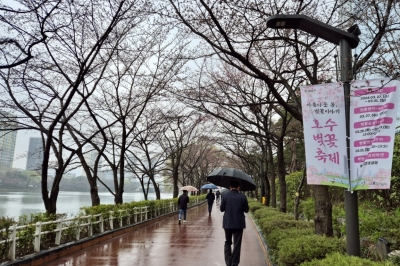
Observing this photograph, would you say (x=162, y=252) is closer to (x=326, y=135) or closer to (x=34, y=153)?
(x=326, y=135)

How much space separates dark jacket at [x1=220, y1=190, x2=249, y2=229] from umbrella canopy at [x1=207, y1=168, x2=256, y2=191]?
1.91 metres

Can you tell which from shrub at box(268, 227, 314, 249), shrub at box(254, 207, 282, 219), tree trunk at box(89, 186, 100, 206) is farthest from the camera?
tree trunk at box(89, 186, 100, 206)

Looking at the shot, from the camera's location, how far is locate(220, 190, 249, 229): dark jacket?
19.2 feet

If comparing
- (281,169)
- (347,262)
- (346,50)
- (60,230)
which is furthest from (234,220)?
(281,169)

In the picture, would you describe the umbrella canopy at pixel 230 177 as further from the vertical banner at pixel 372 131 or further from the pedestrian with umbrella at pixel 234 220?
the vertical banner at pixel 372 131

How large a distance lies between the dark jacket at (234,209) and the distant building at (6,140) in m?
8.34

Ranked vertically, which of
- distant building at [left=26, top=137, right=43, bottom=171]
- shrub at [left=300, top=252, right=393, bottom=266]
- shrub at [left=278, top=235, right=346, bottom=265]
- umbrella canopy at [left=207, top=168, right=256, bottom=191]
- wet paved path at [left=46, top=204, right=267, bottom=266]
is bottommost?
wet paved path at [left=46, top=204, right=267, bottom=266]

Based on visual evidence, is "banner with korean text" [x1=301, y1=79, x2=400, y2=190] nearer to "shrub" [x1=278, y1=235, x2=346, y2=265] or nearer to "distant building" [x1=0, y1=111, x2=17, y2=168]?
"shrub" [x1=278, y1=235, x2=346, y2=265]

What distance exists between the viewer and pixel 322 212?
6145 millimetres

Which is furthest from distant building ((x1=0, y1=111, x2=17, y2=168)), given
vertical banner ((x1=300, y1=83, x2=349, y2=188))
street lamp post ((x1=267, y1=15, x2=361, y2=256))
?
vertical banner ((x1=300, y1=83, x2=349, y2=188))

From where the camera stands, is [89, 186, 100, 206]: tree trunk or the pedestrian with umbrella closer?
the pedestrian with umbrella

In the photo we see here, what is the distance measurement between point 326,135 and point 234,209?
7.53 ft

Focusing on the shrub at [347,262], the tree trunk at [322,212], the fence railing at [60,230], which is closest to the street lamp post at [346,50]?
the shrub at [347,262]

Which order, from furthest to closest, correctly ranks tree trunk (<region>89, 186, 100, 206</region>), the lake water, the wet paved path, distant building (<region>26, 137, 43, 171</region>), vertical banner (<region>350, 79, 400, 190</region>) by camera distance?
the lake water, distant building (<region>26, 137, 43, 171</region>), tree trunk (<region>89, 186, 100, 206</region>), the wet paved path, vertical banner (<region>350, 79, 400, 190</region>)
